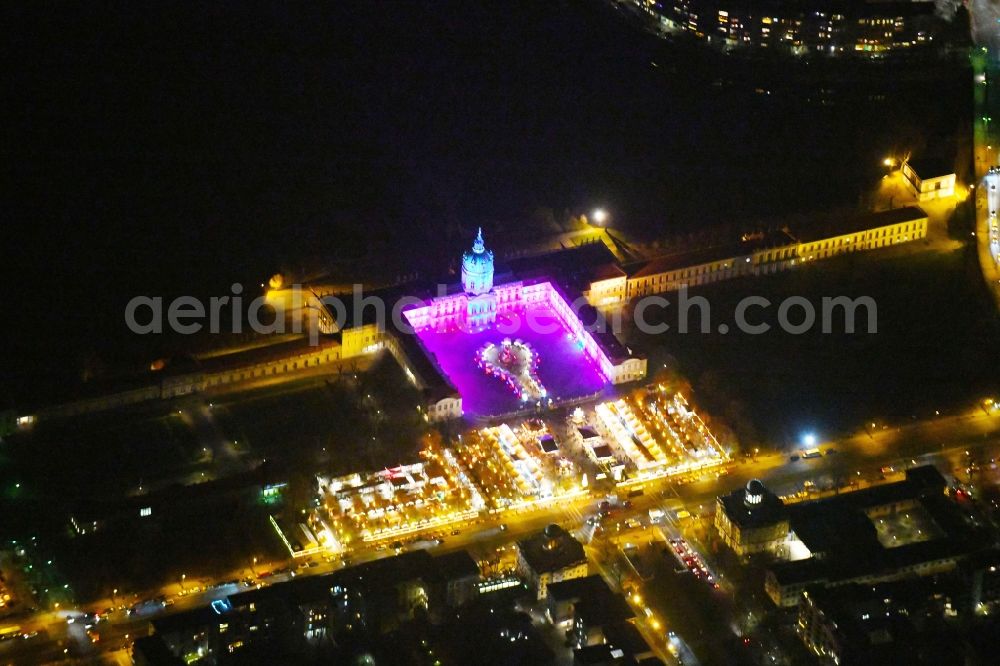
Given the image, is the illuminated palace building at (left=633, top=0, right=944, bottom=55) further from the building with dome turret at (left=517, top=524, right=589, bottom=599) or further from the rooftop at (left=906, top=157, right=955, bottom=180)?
the building with dome turret at (left=517, top=524, right=589, bottom=599)

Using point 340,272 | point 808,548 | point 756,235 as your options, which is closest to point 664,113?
point 756,235

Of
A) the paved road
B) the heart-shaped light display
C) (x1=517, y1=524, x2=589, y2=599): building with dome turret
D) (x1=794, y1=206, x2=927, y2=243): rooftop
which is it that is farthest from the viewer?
(x1=794, y1=206, x2=927, y2=243): rooftop

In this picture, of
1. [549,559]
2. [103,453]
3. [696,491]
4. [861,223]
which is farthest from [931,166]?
[103,453]

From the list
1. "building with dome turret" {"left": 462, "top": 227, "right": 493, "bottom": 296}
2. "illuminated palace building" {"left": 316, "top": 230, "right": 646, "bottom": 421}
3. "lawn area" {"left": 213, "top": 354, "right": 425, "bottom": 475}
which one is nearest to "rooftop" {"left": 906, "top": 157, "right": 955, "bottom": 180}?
"illuminated palace building" {"left": 316, "top": 230, "right": 646, "bottom": 421}

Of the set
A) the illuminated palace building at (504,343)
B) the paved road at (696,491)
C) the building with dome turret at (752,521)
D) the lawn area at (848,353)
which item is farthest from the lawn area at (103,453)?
the building with dome turret at (752,521)

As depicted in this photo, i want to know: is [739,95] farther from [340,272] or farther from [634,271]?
[340,272]

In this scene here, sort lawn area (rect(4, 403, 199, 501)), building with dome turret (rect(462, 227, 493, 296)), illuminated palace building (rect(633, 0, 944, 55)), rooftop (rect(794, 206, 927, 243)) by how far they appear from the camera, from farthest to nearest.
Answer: illuminated palace building (rect(633, 0, 944, 55)) → rooftop (rect(794, 206, 927, 243)) → building with dome turret (rect(462, 227, 493, 296)) → lawn area (rect(4, 403, 199, 501))
